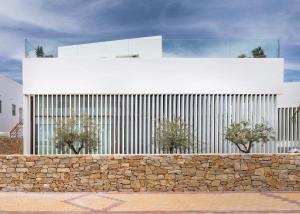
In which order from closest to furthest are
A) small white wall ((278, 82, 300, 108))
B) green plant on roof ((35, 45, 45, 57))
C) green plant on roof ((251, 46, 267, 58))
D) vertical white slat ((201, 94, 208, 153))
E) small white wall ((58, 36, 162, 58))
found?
1. green plant on roof ((35, 45, 45, 57))
2. vertical white slat ((201, 94, 208, 153))
3. green plant on roof ((251, 46, 267, 58))
4. small white wall ((58, 36, 162, 58))
5. small white wall ((278, 82, 300, 108))

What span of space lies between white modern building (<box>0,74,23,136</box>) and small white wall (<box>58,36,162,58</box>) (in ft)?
48.2

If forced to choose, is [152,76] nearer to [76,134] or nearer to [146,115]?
[146,115]

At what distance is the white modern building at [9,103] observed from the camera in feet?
113

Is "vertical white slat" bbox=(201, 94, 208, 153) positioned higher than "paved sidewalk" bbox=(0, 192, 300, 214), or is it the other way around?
"vertical white slat" bbox=(201, 94, 208, 153)

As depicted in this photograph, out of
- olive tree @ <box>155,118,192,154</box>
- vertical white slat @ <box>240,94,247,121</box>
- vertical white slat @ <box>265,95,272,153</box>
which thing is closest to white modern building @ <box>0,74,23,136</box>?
olive tree @ <box>155,118,192,154</box>

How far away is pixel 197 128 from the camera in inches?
705

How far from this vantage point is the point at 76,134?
53.7 feet

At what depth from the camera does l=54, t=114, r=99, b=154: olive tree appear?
53.9 ft

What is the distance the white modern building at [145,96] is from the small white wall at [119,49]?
549 millimetres

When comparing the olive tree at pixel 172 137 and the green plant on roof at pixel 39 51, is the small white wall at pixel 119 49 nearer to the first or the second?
the green plant on roof at pixel 39 51

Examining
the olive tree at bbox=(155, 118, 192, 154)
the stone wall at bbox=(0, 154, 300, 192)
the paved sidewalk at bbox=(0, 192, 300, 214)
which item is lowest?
the paved sidewalk at bbox=(0, 192, 300, 214)

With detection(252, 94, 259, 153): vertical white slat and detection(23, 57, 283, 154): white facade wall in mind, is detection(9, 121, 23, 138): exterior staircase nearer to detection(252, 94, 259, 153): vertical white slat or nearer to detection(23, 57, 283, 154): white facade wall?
detection(23, 57, 283, 154): white facade wall

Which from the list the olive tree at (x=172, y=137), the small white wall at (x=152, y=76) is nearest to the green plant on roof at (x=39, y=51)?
the small white wall at (x=152, y=76)

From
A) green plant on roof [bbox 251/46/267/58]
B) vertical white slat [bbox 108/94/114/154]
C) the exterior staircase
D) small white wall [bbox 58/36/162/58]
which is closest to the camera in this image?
vertical white slat [bbox 108/94/114/154]
